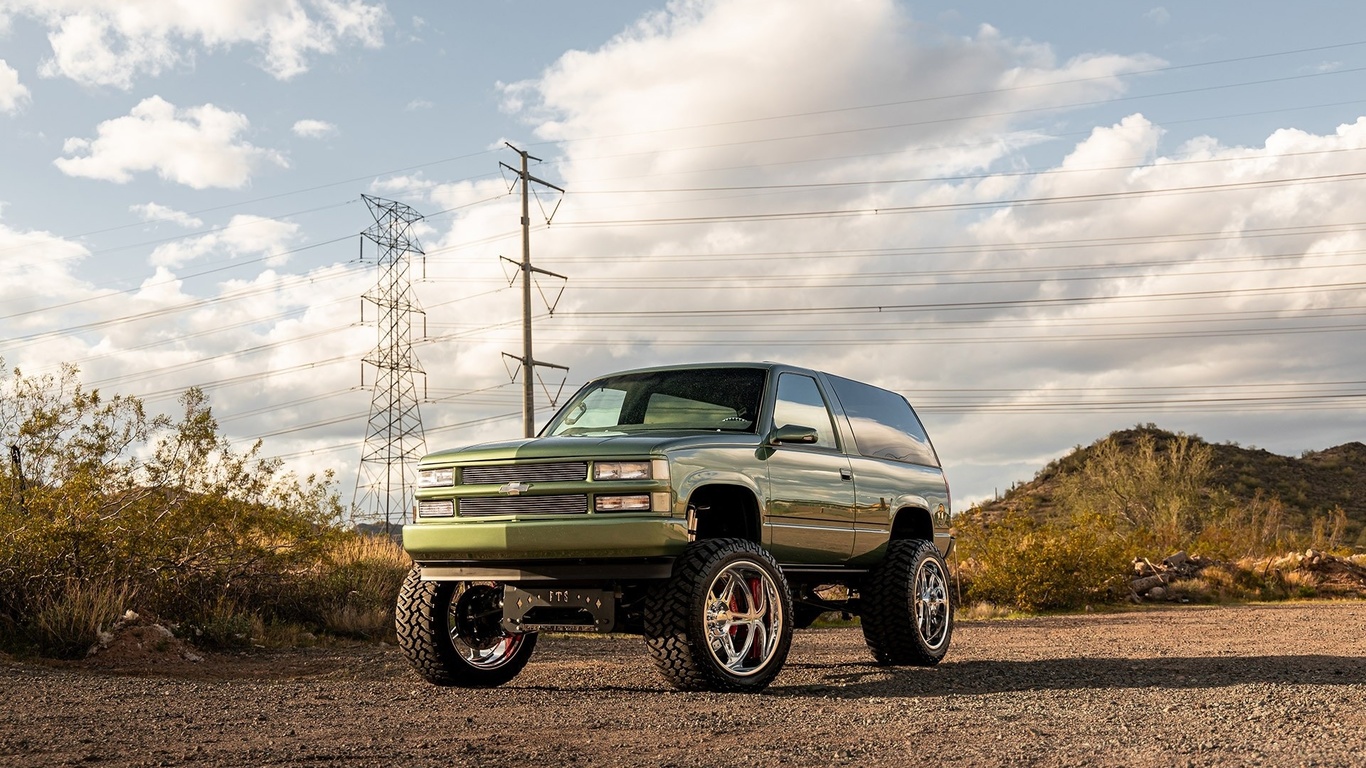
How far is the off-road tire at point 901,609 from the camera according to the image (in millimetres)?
10516

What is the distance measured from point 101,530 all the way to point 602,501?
750 cm

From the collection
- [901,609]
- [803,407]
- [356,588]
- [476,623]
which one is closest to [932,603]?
[901,609]

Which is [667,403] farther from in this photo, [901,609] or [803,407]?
[901,609]

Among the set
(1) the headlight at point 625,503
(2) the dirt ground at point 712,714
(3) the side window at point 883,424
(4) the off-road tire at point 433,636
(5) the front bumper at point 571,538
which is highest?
(3) the side window at point 883,424

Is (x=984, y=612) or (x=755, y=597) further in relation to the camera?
(x=984, y=612)

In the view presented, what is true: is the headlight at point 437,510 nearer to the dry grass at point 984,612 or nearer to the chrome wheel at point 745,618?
the chrome wheel at point 745,618

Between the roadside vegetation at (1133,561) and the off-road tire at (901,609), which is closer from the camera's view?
the off-road tire at (901,609)

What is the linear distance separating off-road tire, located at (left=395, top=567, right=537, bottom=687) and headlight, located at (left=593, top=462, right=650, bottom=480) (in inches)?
70.5

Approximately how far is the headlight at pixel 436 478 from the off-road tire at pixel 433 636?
2.27 ft

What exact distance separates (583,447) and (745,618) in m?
1.62

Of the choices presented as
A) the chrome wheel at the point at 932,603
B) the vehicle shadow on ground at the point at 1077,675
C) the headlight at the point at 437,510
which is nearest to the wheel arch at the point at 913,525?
the chrome wheel at the point at 932,603

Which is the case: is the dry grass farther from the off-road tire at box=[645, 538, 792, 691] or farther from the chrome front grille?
the chrome front grille

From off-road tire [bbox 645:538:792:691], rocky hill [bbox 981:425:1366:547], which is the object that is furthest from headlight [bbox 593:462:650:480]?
rocky hill [bbox 981:425:1366:547]

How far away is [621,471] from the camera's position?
818 cm
